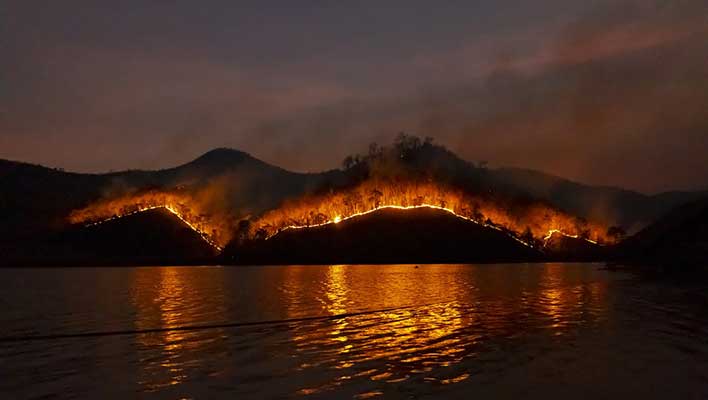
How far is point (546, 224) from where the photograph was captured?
625ft

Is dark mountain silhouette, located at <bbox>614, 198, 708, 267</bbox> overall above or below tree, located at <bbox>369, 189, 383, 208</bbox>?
below

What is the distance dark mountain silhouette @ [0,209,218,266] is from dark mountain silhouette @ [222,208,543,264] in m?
15.2

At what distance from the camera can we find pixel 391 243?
6245 inches

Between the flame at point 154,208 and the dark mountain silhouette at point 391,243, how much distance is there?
16545mm

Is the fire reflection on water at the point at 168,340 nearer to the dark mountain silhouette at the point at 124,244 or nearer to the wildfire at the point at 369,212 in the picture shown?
the dark mountain silhouette at the point at 124,244

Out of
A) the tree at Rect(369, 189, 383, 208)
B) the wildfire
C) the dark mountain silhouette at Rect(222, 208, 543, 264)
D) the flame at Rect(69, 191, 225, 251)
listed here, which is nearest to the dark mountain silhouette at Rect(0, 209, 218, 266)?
the flame at Rect(69, 191, 225, 251)

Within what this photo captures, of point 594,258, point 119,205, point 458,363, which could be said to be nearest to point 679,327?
point 458,363

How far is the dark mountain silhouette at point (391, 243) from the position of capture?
510 feet

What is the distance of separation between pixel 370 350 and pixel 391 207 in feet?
491

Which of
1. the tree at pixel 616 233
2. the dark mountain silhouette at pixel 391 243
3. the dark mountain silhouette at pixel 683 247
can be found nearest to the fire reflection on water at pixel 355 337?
the dark mountain silhouette at pixel 683 247

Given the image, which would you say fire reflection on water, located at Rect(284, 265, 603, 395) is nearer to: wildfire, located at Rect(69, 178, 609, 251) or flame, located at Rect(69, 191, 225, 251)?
wildfire, located at Rect(69, 178, 609, 251)

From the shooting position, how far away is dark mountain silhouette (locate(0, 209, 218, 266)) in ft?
554

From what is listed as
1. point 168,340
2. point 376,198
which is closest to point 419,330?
point 168,340

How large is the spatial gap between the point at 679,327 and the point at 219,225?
571ft
